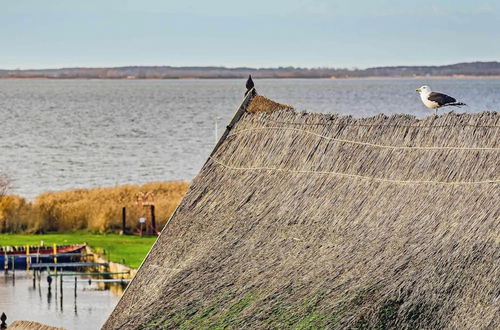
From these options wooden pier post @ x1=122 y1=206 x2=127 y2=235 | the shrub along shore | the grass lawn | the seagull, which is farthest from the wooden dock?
the seagull

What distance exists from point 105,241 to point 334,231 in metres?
28.5

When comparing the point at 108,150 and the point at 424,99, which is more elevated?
the point at 424,99

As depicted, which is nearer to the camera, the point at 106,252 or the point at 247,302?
the point at 247,302

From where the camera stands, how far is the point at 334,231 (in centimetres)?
1400

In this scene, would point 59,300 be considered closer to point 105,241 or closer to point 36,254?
point 36,254

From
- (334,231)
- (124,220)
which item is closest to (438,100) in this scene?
(334,231)

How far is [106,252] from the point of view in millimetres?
39344

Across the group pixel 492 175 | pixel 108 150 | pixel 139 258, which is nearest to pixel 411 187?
pixel 492 175

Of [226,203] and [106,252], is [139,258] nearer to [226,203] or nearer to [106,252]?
[106,252]

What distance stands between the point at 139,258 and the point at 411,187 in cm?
2441

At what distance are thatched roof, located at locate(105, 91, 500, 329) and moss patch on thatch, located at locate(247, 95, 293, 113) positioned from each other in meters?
0.18

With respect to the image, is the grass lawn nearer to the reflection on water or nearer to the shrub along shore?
the shrub along shore

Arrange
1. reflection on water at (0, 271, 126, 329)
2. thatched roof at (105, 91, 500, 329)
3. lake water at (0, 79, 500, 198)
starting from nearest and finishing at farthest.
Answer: thatched roof at (105, 91, 500, 329), reflection on water at (0, 271, 126, 329), lake water at (0, 79, 500, 198)

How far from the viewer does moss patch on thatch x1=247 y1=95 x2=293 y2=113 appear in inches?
660
